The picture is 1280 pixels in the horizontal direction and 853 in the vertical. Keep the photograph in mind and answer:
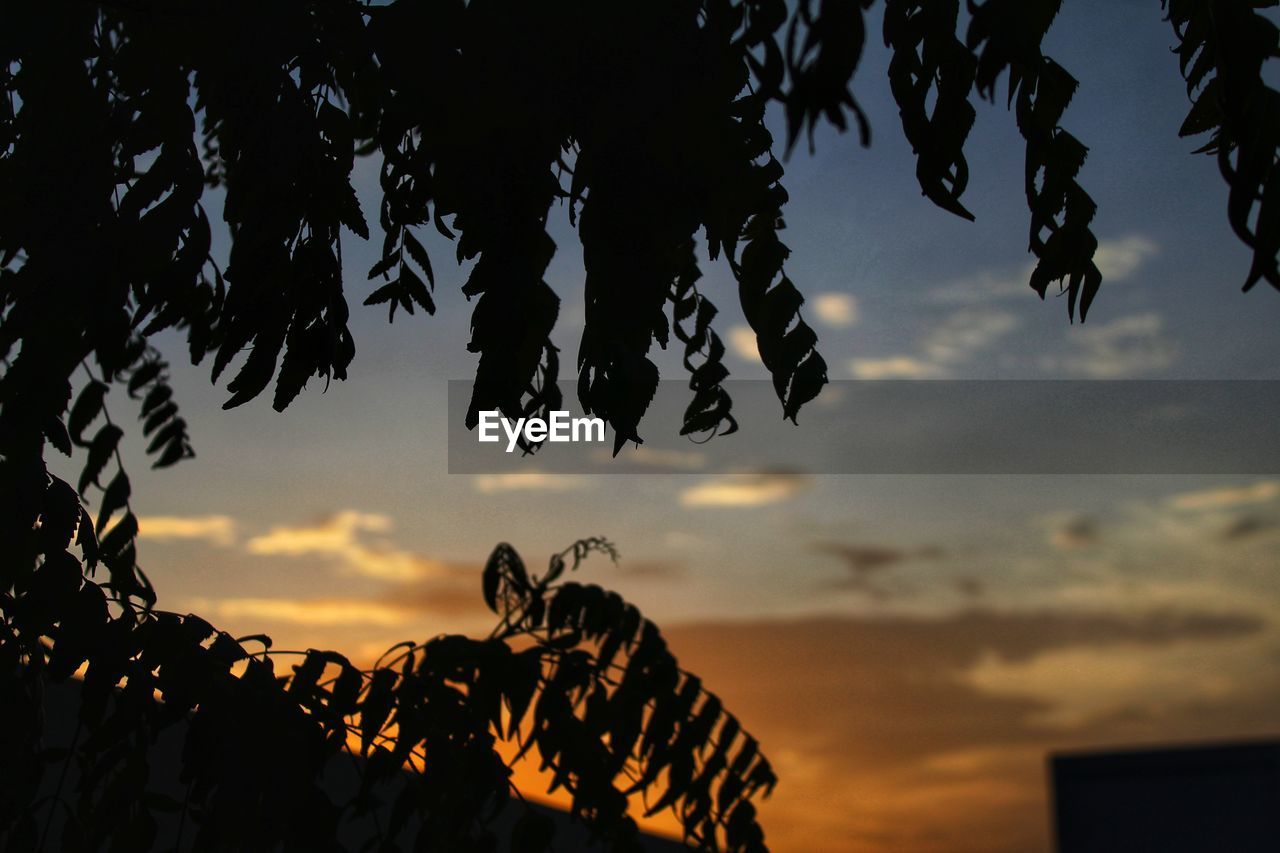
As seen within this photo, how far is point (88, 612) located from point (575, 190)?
4.39 feet

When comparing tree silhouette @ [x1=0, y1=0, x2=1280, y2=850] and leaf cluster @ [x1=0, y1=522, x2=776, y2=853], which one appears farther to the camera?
leaf cluster @ [x1=0, y1=522, x2=776, y2=853]

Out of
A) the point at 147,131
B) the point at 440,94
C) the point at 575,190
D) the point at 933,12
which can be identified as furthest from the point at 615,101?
the point at 147,131

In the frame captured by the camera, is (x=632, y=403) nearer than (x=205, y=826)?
Yes

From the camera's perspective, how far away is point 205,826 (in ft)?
7.36

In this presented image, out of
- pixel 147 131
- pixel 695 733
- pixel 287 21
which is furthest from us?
pixel 695 733

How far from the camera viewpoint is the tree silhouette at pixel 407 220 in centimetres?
135

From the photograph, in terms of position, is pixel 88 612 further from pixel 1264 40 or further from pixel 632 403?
pixel 1264 40

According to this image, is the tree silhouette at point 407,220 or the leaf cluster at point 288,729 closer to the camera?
the tree silhouette at point 407,220

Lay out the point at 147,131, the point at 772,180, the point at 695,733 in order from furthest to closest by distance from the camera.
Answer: the point at 695,733
the point at 772,180
the point at 147,131

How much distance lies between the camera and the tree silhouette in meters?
1.35

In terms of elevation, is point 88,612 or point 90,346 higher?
point 90,346

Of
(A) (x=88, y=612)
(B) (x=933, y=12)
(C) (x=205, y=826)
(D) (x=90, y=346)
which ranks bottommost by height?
(C) (x=205, y=826)

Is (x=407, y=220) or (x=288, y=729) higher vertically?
(x=407, y=220)

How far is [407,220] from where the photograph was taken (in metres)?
2.13
